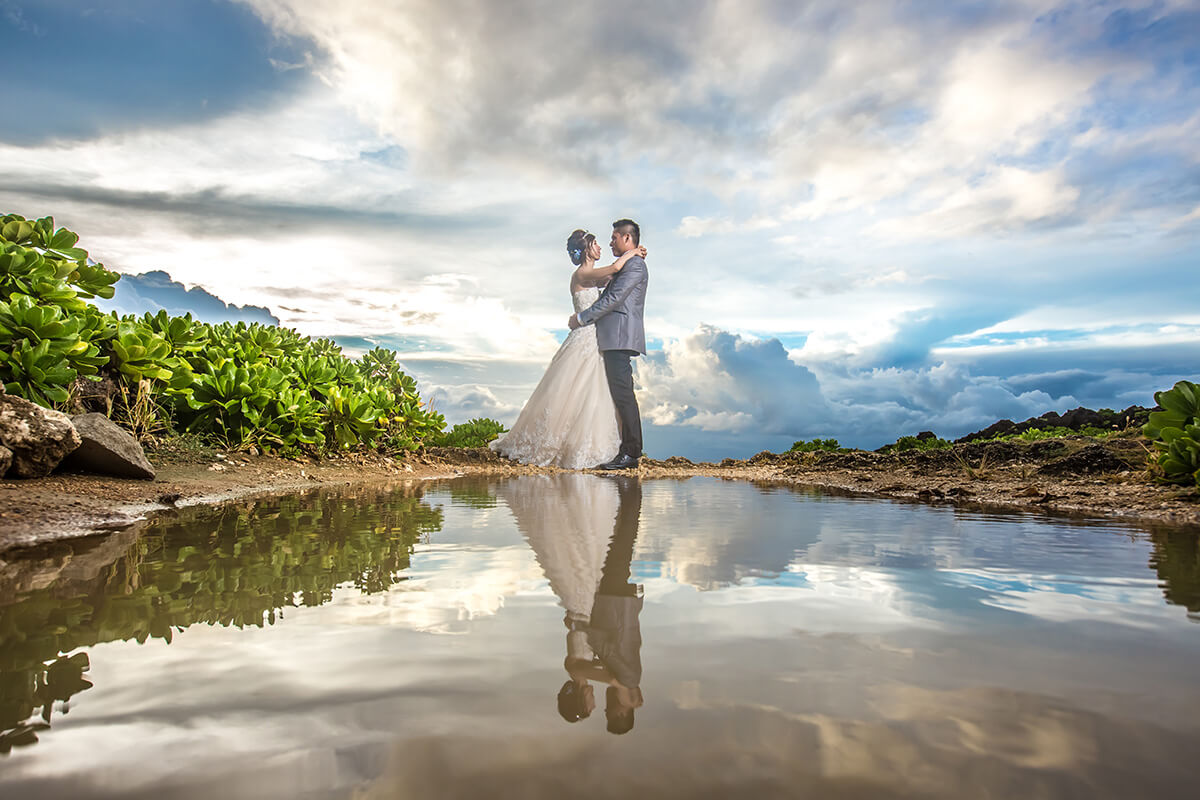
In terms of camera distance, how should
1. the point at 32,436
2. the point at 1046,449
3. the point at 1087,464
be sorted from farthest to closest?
the point at 1046,449 < the point at 1087,464 < the point at 32,436

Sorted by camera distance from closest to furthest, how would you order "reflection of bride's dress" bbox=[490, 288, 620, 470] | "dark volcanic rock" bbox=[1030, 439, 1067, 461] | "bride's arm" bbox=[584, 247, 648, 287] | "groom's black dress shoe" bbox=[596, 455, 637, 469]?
"dark volcanic rock" bbox=[1030, 439, 1067, 461] → "groom's black dress shoe" bbox=[596, 455, 637, 469] → "reflection of bride's dress" bbox=[490, 288, 620, 470] → "bride's arm" bbox=[584, 247, 648, 287]

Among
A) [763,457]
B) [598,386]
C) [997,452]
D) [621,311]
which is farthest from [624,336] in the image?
[997,452]

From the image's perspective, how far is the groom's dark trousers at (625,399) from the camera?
11383 mm

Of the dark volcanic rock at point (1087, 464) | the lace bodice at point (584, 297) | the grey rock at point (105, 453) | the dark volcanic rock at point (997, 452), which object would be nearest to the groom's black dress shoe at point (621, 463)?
the lace bodice at point (584, 297)

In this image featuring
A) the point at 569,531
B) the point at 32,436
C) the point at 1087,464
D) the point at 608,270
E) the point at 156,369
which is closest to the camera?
the point at 569,531

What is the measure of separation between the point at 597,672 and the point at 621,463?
32.5ft

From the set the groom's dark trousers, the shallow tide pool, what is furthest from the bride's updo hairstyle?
the shallow tide pool

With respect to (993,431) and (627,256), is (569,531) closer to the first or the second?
(627,256)

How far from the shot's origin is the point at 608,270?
11.9 m

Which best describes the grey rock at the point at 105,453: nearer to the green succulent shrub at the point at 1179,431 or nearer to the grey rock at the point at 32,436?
the grey rock at the point at 32,436

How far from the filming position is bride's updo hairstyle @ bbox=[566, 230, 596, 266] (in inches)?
512

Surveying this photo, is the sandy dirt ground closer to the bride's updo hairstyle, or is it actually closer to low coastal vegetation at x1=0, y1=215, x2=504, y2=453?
low coastal vegetation at x1=0, y1=215, x2=504, y2=453

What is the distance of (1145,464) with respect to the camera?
5.45 meters

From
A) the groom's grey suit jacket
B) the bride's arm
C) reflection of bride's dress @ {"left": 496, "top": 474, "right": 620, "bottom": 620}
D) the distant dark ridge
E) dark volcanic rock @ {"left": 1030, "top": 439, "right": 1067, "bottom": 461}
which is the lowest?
reflection of bride's dress @ {"left": 496, "top": 474, "right": 620, "bottom": 620}
